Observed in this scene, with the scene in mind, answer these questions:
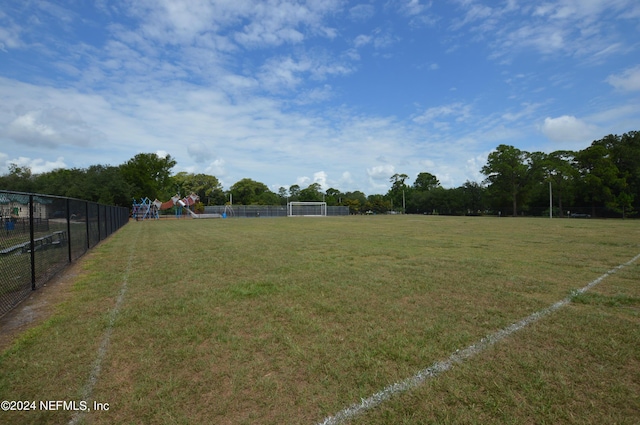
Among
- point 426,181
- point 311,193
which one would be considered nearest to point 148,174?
point 311,193

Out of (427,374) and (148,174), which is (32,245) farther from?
(148,174)

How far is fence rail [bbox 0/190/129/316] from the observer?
16.3ft

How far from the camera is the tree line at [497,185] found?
48.0 metres

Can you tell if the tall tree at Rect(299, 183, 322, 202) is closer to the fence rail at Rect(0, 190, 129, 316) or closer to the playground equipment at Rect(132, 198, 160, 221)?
the playground equipment at Rect(132, 198, 160, 221)

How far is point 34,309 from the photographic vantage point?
5.04 metres

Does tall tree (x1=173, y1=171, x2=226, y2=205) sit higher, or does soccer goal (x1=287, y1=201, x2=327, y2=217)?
tall tree (x1=173, y1=171, x2=226, y2=205)

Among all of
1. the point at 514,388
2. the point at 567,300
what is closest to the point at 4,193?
the point at 514,388

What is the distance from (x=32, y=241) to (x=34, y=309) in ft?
4.70

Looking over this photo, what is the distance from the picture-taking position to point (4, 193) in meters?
4.83

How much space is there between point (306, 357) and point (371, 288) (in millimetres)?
2811

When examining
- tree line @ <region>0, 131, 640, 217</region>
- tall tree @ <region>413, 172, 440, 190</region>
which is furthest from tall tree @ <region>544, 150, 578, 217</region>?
tall tree @ <region>413, 172, 440, 190</region>

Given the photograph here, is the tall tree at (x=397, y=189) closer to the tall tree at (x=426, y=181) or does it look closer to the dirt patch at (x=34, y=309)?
the tall tree at (x=426, y=181)

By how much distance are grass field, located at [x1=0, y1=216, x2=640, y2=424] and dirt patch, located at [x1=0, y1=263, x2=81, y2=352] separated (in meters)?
0.21

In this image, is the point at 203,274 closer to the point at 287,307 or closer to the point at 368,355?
the point at 287,307
